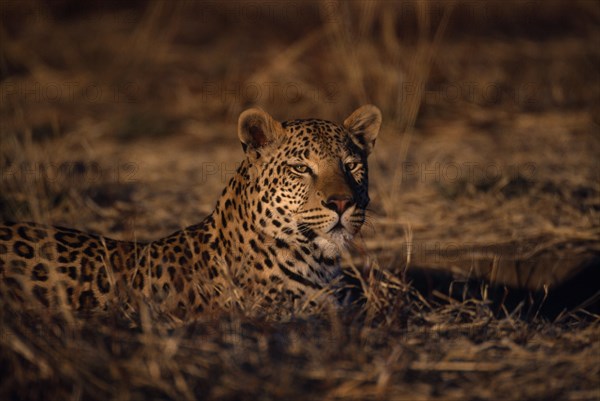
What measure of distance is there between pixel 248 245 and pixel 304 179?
0.51 m

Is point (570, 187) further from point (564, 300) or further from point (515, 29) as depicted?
point (515, 29)

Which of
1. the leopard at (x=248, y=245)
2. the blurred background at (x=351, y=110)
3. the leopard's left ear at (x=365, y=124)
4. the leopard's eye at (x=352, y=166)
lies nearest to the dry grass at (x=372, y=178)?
the blurred background at (x=351, y=110)

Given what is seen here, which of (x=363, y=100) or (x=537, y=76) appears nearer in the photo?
(x=363, y=100)

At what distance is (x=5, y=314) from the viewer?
412cm

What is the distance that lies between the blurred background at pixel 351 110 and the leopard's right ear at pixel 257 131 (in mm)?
1030

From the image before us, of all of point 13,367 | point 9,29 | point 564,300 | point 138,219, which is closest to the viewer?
point 13,367

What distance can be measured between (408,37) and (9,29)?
6860mm

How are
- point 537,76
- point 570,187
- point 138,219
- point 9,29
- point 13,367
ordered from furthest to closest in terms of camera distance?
point 9,29, point 537,76, point 570,187, point 138,219, point 13,367

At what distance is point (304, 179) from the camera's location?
5191 mm

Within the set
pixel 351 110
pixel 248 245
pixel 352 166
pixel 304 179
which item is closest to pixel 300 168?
pixel 304 179

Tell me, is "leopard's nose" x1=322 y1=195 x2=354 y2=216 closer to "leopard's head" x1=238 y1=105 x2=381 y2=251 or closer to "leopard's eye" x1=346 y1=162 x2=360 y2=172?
"leopard's head" x1=238 y1=105 x2=381 y2=251

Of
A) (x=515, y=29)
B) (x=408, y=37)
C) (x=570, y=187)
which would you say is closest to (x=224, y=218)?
(x=570, y=187)

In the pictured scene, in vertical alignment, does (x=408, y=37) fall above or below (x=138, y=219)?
above

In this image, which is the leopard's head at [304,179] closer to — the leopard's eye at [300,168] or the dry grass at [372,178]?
the leopard's eye at [300,168]
